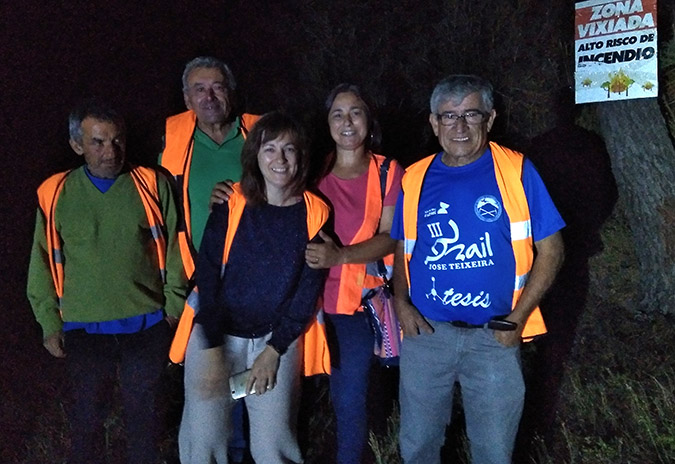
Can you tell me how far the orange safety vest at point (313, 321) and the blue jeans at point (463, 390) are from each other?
392 millimetres

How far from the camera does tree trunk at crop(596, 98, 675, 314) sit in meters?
4.66

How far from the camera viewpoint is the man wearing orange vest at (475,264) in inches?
94.6

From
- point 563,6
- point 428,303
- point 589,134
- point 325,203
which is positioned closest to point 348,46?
point 563,6

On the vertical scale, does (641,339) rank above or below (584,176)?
below

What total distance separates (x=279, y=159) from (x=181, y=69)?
258 cm

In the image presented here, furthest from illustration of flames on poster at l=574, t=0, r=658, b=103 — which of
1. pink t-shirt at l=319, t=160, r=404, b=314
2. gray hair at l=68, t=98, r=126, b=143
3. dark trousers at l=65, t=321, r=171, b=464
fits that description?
dark trousers at l=65, t=321, r=171, b=464

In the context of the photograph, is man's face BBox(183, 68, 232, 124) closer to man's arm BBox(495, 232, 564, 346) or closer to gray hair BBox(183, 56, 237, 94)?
gray hair BBox(183, 56, 237, 94)

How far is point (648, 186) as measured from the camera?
473 cm

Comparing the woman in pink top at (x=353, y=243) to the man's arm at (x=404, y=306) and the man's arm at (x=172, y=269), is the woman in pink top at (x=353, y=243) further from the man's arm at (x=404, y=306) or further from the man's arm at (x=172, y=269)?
the man's arm at (x=172, y=269)

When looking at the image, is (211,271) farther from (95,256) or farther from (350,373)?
(350,373)

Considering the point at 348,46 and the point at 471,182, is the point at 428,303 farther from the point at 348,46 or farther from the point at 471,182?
the point at 348,46

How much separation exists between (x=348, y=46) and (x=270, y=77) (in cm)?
78

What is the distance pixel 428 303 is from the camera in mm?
2547

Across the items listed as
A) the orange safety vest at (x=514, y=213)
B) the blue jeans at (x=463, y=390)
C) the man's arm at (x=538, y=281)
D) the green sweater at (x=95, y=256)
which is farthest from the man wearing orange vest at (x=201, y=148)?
the man's arm at (x=538, y=281)
